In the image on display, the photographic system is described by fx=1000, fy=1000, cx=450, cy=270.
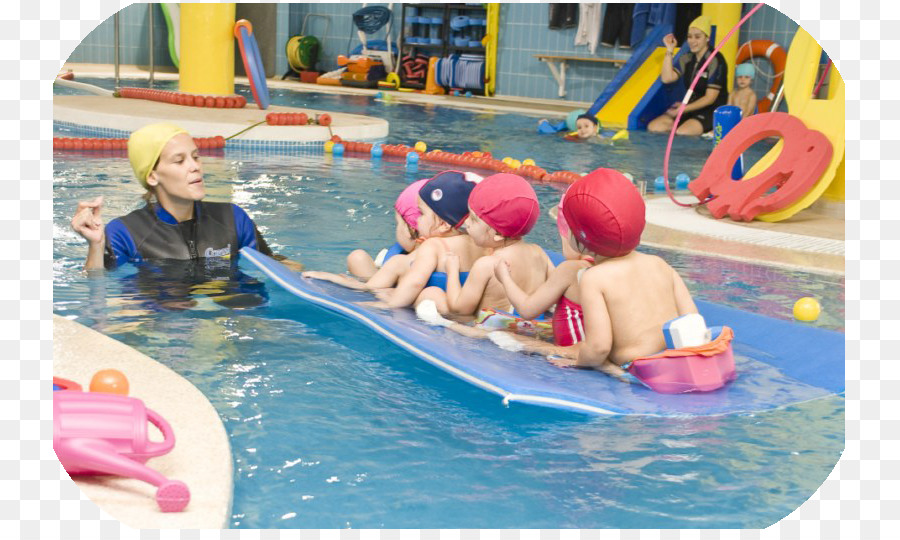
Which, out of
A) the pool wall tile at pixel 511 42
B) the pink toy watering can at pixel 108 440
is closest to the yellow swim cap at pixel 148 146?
the pink toy watering can at pixel 108 440

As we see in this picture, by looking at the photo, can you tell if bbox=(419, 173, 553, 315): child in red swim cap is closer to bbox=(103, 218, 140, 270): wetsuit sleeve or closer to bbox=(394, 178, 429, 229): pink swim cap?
bbox=(394, 178, 429, 229): pink swim cap

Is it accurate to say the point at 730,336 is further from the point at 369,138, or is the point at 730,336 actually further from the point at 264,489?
the point at 369,138

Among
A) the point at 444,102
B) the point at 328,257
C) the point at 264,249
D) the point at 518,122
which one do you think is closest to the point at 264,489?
the point at 264,249

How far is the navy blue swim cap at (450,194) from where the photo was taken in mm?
5098

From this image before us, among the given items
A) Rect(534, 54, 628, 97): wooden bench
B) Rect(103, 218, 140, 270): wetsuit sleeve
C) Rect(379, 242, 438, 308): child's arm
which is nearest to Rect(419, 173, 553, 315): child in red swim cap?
Rect(379, 242, 438, 308): child's arm

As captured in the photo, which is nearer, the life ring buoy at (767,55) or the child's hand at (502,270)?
the child's hand at (502,270)

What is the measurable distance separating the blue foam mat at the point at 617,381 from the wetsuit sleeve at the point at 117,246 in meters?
0.86

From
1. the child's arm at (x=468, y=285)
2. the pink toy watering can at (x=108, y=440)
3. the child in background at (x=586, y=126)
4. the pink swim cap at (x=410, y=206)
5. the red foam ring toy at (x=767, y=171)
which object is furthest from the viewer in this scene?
the child in background at (x=586, y=126)

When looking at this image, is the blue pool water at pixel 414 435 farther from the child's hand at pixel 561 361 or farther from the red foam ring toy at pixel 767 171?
the red foam ring toy at pixel 767 171

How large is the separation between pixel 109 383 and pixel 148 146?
2338 mm

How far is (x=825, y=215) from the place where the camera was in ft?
28.7

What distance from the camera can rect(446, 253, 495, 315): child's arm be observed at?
192 inches

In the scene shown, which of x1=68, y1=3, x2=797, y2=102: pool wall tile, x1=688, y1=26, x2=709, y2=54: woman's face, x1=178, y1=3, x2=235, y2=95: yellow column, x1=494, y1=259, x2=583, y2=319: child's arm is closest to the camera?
x1=494, y1=259, x2=583, y2=319: child's arm

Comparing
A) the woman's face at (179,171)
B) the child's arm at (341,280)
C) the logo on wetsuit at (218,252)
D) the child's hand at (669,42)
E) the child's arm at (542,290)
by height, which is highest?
the child's hand at (669,42)
